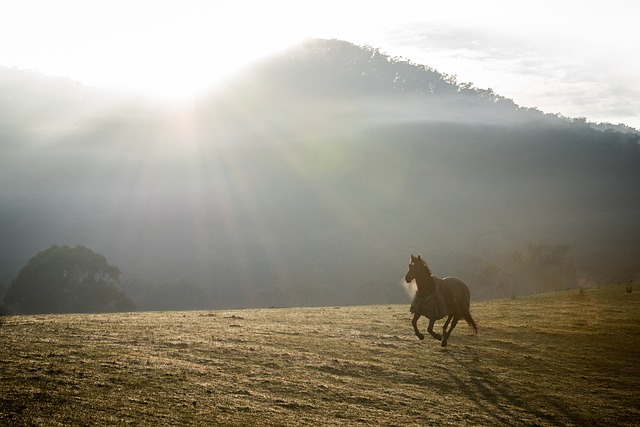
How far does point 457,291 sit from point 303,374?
10.3 meters

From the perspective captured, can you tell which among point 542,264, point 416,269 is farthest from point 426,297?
point 542,264

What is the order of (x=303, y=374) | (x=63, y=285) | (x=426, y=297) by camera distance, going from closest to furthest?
1. (x=303, y=374)
2. (x=426, y=297)
3. (x=63, y=285)

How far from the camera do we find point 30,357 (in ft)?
50.1

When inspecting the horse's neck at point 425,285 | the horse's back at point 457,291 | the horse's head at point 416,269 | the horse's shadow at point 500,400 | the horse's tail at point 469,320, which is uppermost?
the horse's head at point 416,269

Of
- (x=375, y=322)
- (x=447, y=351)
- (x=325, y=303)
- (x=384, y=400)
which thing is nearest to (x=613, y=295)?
(x=375, y=322)

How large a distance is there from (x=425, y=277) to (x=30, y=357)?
1482 centimetres

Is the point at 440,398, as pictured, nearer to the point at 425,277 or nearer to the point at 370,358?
the point at 370,358

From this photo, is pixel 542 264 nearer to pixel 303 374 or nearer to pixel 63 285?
pixel 63 285

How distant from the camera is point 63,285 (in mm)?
91000

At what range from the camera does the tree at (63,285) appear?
9050 centimetres

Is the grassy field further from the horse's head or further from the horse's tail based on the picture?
the horse's head

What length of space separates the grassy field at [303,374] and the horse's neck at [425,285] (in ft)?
8.03

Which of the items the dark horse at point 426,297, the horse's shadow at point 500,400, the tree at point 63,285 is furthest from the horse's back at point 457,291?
the tree at point 63,285

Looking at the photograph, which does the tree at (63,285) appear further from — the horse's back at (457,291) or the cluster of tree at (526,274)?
the horse's back at (457,291)
